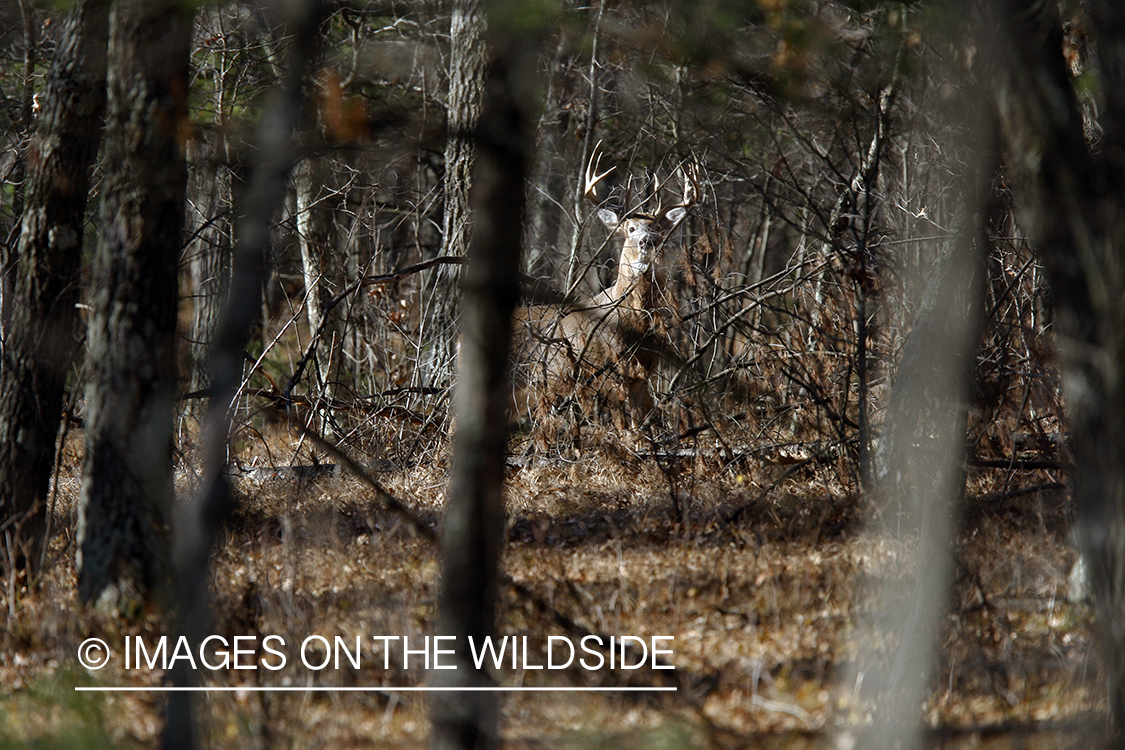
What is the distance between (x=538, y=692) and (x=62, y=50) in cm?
493

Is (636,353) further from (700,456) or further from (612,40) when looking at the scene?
(612,40)

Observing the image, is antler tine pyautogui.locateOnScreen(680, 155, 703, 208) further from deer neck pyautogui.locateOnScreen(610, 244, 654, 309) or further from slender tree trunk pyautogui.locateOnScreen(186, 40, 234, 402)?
slender tree trunk pyautogui.locateOnScreen(186, 40, 234, 402)

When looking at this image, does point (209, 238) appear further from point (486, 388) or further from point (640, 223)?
point (486, 388)

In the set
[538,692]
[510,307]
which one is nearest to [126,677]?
[538,692]

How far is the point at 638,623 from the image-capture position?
5.50m

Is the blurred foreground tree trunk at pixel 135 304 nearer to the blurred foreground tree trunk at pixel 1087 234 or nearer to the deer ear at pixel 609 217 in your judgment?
the blurred foreground tree trunk at pixel 1087 234

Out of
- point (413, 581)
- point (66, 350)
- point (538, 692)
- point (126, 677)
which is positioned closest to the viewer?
point (538, 692)

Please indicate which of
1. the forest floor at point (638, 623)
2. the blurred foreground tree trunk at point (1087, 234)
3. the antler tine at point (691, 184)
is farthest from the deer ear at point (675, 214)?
the blurred foreground tree trunk at point (1087, 234)

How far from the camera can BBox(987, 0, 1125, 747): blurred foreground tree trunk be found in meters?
3.30

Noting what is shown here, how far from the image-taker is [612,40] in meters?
5.20

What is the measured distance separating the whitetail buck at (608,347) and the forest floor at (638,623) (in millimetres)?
1271

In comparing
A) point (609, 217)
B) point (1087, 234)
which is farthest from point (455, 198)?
point (1087, 234)

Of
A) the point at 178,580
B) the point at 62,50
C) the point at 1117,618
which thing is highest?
the point at 62,50

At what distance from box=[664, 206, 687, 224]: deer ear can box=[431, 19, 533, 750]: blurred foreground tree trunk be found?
20.8ft
